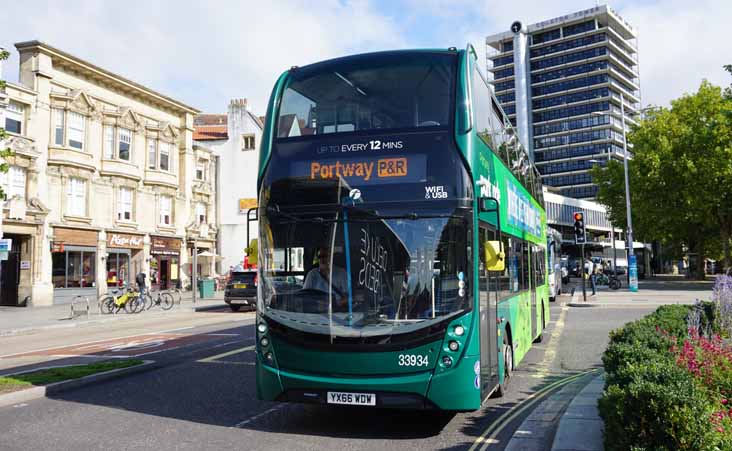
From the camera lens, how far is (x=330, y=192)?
21.7ft

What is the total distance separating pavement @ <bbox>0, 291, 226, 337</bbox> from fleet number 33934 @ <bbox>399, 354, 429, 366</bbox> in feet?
55.7

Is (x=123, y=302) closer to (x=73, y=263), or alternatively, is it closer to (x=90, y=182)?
(x=73, y=263)

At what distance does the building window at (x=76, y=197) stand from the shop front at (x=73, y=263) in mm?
1064

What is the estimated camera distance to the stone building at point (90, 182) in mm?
29422

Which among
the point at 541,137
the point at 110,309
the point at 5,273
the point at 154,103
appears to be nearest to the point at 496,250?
the point at 110,309

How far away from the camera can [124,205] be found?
36.2 m

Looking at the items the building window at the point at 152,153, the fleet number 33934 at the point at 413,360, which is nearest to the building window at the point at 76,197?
the building window at the point at 152,153

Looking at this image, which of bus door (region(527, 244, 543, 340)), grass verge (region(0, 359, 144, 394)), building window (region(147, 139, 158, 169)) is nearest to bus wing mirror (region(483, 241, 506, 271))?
bus door (region(527, 244, 543, 340))

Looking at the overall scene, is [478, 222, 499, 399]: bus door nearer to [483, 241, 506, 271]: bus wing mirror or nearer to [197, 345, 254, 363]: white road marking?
[483, 241, 506, 271]: bus wing mirror

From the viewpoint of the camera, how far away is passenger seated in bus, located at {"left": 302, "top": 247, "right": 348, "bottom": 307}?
634 centimetres

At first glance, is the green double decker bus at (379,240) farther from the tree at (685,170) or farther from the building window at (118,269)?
the tree at (685,170)

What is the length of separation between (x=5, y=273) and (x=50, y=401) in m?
25.1

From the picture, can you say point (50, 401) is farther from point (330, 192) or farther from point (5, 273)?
point (5, 273)

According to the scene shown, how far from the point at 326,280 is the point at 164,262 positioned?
3586 centimetres
